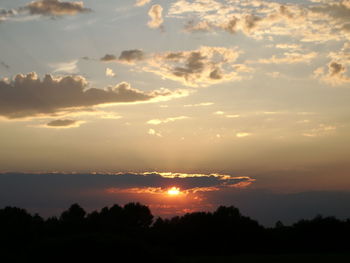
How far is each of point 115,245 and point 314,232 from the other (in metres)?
37.7

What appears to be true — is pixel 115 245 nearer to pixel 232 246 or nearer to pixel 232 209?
pixel 232 246

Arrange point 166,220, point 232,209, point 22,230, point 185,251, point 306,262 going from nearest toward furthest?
point 306,262 < point 22,230 < point 185,251 < point 166,220 < point 232,209

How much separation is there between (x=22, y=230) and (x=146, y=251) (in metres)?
14.4

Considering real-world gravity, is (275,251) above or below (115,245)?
below

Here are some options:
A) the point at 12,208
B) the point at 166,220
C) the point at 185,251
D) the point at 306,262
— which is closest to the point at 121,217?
the point at 166,220

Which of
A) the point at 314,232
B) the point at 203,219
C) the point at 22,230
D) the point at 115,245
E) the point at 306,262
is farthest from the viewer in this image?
the point at 203,219

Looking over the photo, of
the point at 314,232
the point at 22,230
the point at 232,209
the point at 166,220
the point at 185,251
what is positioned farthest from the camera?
the point at 232,209

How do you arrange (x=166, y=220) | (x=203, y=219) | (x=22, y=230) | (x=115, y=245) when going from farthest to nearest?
(x=166, y=220)
(x=203, y=219)
(x=22, y=230)
(x=115, y=245)

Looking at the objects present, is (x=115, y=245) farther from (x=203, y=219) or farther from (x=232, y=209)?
(x=232, y=209)

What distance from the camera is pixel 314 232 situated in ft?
197

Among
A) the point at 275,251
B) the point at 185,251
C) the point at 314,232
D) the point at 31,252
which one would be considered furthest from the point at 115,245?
the point at 314,232

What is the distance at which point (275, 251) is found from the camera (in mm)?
56344

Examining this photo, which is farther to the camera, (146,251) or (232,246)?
(232,246)

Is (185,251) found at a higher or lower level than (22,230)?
lower
